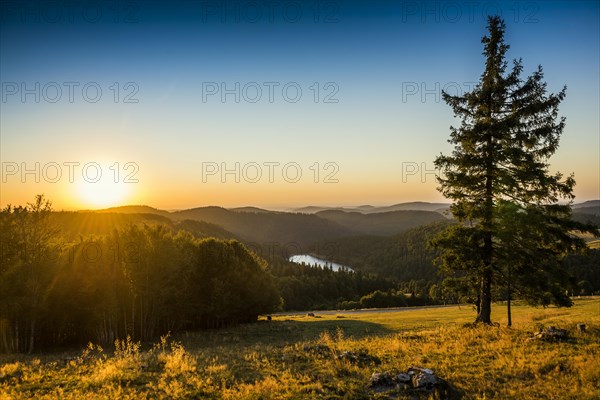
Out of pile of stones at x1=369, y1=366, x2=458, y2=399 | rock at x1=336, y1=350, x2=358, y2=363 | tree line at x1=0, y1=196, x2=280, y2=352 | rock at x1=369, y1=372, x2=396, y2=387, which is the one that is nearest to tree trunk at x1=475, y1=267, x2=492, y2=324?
rock at x1=336, y1=350, x2=358, y2=363

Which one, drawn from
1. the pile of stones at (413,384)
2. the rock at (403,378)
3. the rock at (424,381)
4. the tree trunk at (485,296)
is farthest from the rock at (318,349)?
the tree trunk at (485,296)

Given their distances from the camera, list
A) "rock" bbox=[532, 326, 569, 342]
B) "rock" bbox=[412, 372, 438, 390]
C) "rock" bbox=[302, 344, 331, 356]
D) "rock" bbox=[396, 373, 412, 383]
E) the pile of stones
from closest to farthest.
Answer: the pile of stones
"rock" bbox=[412, 372, 438, 390]
"rock" bbox=[396, 373, 412, 383]
"rock" bbox=[302, 344, 331, 356]
"rock" bbox=[532, 326, 569, 342]

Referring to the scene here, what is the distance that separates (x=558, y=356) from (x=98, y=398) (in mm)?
A: 15431

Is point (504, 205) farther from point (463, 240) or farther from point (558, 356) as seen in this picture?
point (558, 356)

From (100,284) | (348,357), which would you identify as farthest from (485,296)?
(100,284)

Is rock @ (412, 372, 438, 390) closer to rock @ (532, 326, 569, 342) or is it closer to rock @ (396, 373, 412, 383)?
rock @ (396, 373, 412, 383)

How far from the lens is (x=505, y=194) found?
2219cm

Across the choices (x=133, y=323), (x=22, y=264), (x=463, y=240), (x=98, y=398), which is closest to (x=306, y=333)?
(x=133, y=323)

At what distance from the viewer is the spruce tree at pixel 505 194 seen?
68.6 ft

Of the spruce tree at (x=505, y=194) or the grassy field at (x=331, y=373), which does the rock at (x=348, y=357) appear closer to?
the grassy field at (x=331, y=373)

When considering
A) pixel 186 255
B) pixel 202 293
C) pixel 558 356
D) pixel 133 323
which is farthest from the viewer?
pixel 202 293

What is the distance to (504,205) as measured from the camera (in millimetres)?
21219

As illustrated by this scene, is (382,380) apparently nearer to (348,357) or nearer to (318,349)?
(348,357)

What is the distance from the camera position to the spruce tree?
2091 cm
